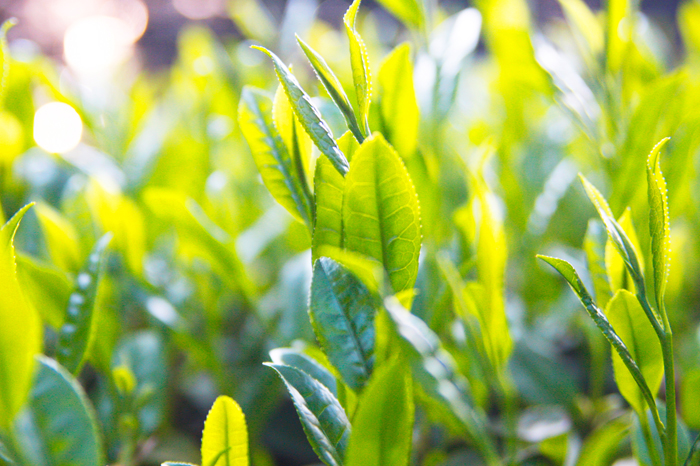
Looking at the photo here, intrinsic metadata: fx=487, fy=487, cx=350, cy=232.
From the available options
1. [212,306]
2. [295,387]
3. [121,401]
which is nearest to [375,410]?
[295,387]

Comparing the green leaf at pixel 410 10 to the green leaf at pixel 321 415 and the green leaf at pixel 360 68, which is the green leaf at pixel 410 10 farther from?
the green leaf at pixel 321 415

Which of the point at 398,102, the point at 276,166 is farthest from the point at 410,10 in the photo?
the point at 276,166

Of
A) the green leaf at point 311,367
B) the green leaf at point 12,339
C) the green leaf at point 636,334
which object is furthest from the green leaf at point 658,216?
the green leaf at point 12,339

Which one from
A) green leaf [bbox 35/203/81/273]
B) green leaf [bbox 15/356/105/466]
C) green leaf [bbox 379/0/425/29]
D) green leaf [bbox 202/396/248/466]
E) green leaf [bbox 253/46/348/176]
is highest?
green leaf [bbox 379/0/425/29]

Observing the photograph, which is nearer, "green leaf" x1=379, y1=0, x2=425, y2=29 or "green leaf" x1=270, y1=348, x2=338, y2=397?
"green leaf" x1=270, y1=348, x2=338, y2=397

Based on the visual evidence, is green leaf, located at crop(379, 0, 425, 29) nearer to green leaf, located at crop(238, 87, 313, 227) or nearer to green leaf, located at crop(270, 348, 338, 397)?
green leaf, located at crop(238, 87, 313, 227)

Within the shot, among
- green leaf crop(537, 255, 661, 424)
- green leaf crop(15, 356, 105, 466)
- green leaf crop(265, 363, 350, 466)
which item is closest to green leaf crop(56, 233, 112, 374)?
green leaf crop(15, 356, 105, 466)
